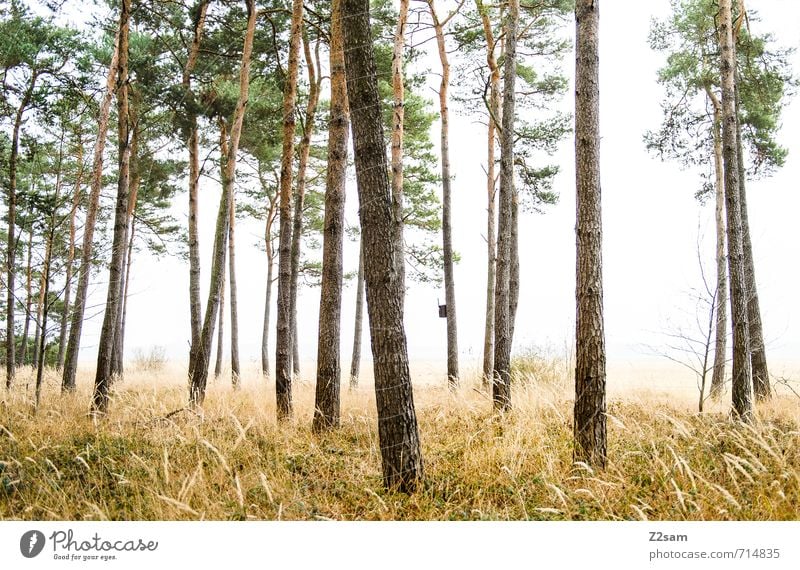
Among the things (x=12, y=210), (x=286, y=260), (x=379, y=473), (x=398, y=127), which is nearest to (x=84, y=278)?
(x=12, y=210)

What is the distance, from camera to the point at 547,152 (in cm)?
1054

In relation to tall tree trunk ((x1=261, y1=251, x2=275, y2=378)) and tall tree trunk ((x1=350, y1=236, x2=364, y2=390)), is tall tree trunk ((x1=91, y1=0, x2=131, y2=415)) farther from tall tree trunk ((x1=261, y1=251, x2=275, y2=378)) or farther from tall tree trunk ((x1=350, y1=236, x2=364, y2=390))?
tall tree trunk ((x1=261, y1=251, x2=275, y2=378))

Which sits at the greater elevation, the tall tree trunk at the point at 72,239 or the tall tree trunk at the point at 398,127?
the tall tree trunk at the point at 398,127

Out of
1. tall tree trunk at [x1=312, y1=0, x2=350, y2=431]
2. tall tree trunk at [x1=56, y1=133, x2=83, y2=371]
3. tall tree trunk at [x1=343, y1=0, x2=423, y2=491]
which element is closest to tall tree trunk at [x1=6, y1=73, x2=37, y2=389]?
tall tree trunk at [x1=56, y1=133, x2=83, y2=371]

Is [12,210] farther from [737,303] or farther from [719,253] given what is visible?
[719,253]

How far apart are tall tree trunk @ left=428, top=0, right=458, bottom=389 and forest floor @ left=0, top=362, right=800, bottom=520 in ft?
11.7

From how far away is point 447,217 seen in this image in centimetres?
896

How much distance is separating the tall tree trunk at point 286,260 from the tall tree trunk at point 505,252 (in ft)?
7.24

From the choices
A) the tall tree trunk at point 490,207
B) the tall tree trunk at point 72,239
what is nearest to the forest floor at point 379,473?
the tall tree trunk at point 72,239

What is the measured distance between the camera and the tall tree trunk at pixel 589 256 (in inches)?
124

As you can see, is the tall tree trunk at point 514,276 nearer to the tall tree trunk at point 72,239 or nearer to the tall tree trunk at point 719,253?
the tall tree trunk at point 719,253

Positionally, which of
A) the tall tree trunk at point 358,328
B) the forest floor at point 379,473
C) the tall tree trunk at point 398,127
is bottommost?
the forest floor at point 379,473

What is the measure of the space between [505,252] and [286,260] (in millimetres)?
2395
